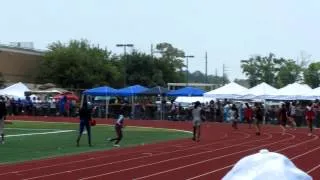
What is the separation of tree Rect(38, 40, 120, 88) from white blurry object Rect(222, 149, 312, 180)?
84484 mm

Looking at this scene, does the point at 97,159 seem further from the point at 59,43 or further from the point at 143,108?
the point at 59,43

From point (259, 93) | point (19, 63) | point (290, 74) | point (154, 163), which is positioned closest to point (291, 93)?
point (259, 93)

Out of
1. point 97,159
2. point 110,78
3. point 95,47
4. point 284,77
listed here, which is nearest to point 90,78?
point 110,78

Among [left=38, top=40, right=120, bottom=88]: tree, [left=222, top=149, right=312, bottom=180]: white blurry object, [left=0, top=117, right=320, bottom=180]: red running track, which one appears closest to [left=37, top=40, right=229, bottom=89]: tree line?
[left=38, top=40, right=120, bottom=88]: tree

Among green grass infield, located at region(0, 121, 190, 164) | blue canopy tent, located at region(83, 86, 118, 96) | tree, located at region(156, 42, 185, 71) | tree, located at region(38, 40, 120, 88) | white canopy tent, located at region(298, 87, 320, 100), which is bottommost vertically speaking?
green grass infield, located at region(0, 121, 190, 164)

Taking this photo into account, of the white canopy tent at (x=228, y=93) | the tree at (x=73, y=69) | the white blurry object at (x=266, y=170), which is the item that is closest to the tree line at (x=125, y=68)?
the tree at (x=73, y=69)

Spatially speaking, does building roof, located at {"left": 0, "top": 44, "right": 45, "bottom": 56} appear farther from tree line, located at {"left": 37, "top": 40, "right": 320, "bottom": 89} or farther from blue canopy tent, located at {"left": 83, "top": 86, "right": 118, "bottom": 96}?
blue canopy tent, located at {"left": 83, "top": 86, "right": 118, "bottom": 96}

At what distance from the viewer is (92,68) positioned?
89312 millimetres

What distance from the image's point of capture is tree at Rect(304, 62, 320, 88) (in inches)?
4781

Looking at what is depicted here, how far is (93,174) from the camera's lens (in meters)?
14.8

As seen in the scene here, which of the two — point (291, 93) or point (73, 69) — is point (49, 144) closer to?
point (291, 93)

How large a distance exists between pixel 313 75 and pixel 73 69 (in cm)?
5194

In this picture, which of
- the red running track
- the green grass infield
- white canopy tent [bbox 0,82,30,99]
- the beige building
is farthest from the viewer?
the beige building

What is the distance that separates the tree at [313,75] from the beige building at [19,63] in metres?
51.8
